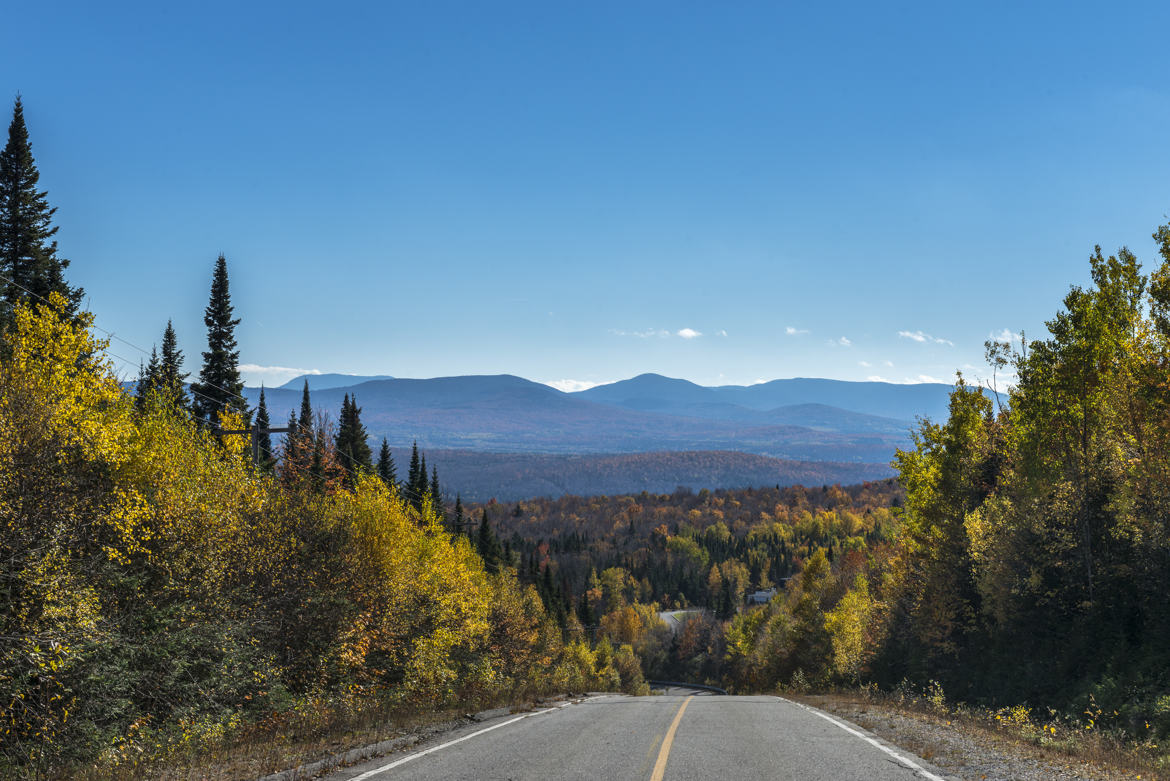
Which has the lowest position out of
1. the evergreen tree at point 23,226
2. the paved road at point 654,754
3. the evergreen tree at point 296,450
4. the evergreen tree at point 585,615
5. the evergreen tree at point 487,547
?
the evergreen tree at point 585,615

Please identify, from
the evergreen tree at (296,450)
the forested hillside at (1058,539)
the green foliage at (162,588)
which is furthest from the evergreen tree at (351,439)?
the forested hillside at (1058,539)

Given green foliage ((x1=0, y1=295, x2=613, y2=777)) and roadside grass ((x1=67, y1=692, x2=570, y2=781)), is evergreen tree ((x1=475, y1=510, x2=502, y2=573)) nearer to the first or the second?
green foliage ((x1=0, y1=295, x2=613, y2=777))

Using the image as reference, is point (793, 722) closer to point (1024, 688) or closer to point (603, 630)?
point (1024, 688)

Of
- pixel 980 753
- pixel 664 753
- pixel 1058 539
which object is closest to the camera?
pixel 664 753

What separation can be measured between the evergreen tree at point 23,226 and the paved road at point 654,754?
3940 centimetres

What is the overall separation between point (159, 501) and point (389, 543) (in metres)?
12.6

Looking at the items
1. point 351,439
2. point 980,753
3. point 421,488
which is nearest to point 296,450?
point 351,439

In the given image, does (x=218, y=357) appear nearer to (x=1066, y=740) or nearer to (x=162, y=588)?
(x=162, y=588)

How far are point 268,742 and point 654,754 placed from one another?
9.25 meters

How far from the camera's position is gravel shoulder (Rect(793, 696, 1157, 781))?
12219 mm

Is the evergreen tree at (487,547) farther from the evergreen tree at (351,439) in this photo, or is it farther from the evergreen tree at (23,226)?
the evergreen tree at (23,226)

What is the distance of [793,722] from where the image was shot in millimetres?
19344

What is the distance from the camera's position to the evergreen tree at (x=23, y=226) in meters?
42.4

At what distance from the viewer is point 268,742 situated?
1695 centimetres
